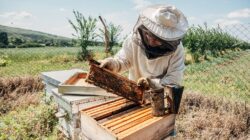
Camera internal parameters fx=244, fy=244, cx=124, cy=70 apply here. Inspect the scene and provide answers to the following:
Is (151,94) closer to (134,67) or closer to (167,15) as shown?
(167,15)

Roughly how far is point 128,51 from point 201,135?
244 centimetres

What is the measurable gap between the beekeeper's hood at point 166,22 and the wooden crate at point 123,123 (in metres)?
0.74

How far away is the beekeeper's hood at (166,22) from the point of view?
2.31m

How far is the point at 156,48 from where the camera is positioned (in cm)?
259

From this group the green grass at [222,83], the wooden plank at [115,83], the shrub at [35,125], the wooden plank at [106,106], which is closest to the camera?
the wooden plank at [106,106]

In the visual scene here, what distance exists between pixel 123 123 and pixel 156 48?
96cm

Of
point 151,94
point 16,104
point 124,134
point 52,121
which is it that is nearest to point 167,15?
point 151,94

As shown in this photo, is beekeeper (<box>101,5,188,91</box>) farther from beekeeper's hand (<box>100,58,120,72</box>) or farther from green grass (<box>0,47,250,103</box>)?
green grass (<box>0,47,250,103</box>)

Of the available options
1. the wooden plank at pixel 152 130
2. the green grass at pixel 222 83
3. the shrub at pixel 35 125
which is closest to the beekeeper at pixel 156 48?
the wooden plank at pixel 152 130

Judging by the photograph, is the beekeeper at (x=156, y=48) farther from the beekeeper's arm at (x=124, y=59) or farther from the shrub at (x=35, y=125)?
the shrub at (x=35, y=125)

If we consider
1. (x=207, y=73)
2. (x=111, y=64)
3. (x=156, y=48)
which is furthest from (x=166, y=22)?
(x=207, y=73)

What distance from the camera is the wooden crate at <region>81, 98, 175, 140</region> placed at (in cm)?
188

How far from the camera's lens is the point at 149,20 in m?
2.41

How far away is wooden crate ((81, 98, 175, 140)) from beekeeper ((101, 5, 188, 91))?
13.6 inches
